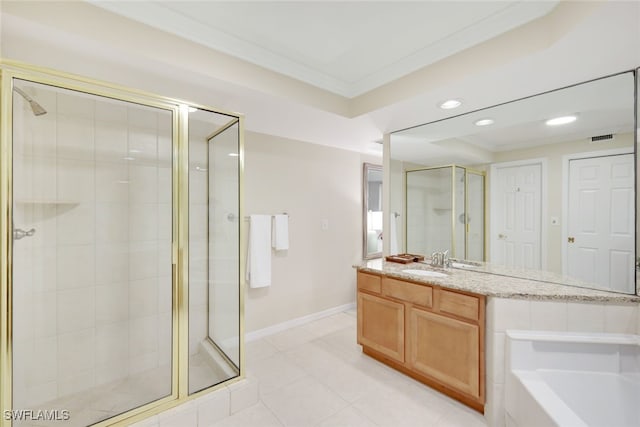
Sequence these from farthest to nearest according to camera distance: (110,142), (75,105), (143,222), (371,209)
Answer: (371,209) < (143,222) < (110,142) < (75,105)

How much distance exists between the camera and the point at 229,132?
6.80ft

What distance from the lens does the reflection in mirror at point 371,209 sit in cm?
395

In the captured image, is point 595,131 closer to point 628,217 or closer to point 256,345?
point 628,217

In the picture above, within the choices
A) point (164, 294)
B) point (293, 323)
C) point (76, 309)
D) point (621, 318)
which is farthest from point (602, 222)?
point (76, 309)

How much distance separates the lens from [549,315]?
1.68m

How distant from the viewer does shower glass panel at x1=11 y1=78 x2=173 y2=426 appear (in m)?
1.66

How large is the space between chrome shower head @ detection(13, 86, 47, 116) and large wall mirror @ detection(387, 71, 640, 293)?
2.82m

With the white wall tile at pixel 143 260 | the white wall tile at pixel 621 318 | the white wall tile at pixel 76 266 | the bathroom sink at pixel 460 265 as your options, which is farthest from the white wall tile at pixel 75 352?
the white wall tile at pixel 621 318

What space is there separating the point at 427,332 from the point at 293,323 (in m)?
1.65

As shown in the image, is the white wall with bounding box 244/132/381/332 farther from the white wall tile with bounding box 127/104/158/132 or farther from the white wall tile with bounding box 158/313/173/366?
the white wall tile with bounding box 127/104/158/132

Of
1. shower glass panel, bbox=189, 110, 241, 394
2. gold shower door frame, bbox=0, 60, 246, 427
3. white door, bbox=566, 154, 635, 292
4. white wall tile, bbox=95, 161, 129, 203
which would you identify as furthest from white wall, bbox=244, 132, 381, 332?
white door, bbox=566, 154, 635, 292

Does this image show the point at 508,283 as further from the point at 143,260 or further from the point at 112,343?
the point at 112,343

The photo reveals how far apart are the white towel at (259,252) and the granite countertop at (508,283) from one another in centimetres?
105

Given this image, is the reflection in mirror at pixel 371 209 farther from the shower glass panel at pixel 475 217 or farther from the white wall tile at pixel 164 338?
the white wall tile at pixel 164 338
